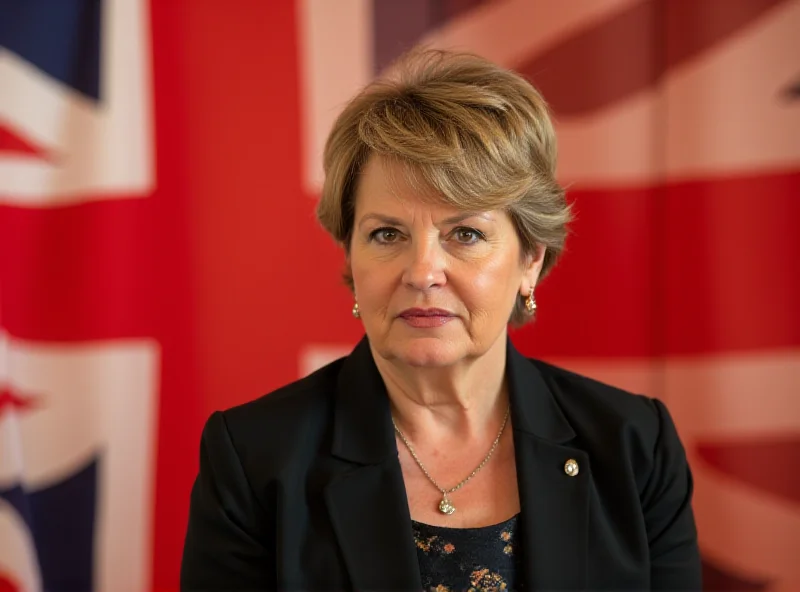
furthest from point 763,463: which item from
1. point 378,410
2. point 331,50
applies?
point 331,50

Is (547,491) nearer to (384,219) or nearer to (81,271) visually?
(384,219)

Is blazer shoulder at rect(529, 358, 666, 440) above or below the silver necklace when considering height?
above

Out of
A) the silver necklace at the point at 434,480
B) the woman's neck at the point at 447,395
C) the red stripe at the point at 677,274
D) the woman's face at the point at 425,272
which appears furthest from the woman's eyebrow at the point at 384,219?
the red stripe at the point at 677,274

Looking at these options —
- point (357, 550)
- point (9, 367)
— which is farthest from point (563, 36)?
point (9, 367)

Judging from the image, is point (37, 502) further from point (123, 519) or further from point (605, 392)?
point (605, 392)

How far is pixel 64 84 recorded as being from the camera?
2.19 meters

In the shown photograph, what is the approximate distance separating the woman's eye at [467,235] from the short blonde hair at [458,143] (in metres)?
0.05

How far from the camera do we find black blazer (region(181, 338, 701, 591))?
1375 mm

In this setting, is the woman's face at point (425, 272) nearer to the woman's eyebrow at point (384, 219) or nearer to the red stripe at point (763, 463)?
the woman's eyebrow at point (384, 219)

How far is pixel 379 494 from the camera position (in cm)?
141

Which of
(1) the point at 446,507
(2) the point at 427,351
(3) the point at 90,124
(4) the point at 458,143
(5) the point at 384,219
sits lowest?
(1) the point at 446,507

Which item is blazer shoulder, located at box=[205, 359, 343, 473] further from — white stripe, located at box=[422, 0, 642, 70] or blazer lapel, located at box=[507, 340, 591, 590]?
white stripe, located at box=[422, 0, 642, 70]

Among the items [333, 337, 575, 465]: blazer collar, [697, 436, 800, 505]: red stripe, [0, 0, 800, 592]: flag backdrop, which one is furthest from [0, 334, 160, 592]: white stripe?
[697, 436, 800, 505]: red stripe

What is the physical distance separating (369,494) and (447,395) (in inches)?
9.4
